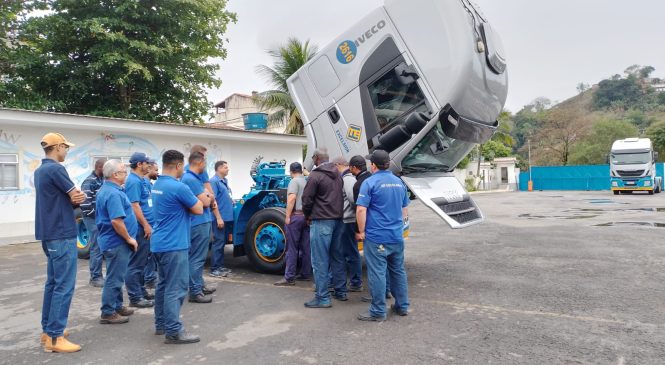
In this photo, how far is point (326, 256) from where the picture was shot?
16.6 feet

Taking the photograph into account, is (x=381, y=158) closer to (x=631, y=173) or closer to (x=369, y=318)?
(x=369, y=318)

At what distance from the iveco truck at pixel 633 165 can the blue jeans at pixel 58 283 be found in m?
27.7

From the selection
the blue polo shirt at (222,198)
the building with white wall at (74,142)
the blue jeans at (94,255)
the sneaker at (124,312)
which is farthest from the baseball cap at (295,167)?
the building with white wall at (74,142)

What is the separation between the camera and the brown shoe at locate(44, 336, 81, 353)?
3.79 metres

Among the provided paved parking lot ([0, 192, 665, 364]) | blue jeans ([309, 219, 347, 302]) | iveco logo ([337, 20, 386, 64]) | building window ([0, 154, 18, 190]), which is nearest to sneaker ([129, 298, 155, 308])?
paved parking lot ([0, 192, 665, 364])

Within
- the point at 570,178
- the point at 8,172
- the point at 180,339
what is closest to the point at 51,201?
the point at 180,339

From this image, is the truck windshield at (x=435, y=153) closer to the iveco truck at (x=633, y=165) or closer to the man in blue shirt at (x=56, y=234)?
the man in blue shirt at (x=56, y=234)

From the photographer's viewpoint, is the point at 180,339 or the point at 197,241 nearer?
the point at 180,339

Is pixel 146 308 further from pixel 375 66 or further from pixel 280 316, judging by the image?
pixel 375 66

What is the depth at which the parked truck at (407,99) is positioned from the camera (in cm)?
539

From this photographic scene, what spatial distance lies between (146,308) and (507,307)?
4.01 meters

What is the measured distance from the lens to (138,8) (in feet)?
57.9

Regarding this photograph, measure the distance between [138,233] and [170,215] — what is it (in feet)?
5.18

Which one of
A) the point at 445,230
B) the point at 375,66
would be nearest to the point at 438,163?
the point at 375,66
